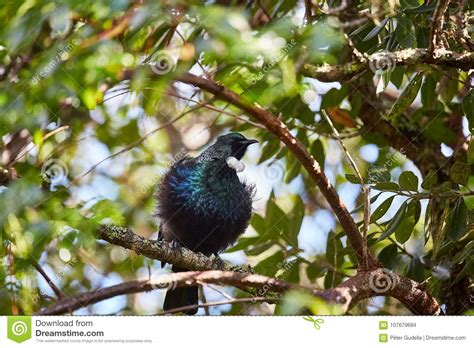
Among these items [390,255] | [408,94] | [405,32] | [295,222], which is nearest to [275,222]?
[295,222]

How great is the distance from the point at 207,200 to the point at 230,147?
0.17 m

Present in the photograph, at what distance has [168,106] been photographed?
228cm

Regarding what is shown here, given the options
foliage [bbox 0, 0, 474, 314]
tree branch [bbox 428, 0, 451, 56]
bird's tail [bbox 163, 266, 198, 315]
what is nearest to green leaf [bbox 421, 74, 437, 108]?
foliage [bbox 0, 0, 474, 314]

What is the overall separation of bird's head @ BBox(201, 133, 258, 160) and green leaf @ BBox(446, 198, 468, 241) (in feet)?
2.27

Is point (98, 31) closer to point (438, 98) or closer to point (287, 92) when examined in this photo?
point (287, 92)

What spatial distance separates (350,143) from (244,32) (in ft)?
2.37

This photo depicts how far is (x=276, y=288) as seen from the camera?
1.47 m

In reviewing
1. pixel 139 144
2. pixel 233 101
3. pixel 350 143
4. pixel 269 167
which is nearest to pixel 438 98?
pixel 350 143

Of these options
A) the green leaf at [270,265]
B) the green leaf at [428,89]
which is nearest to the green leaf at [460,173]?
the green leaf at [428,89]

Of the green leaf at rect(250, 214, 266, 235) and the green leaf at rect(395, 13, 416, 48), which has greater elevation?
the green leaf at rect(395, 13, 416, 48)

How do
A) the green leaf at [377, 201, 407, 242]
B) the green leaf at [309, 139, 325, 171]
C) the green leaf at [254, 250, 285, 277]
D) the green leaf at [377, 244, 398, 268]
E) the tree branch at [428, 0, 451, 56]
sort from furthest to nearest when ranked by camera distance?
the green leaf at [309, 139, 325, 171]
the green leaf at [254, 250, 285, 277]
the green leaf at [377, 244, 398, 268]
the green leaf at [377, 201, 407, 242]
the tree branch at [428, 0, 451, 56]

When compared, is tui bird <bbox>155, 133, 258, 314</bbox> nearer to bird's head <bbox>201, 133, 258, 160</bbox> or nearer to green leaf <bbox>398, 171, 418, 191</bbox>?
bird's head <bbox>201, 133, 258, 160</bbox>

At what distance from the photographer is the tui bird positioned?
2.18 meters
